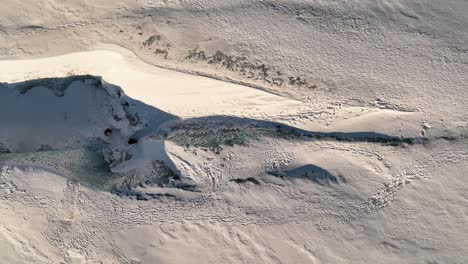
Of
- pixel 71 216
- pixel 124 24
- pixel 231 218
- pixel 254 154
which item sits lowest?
pixel 71 216

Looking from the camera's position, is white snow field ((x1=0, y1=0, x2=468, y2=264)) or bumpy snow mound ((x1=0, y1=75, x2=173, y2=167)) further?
bumpy snow mound ((x1=0, y1=75, x2=173, y2=167))

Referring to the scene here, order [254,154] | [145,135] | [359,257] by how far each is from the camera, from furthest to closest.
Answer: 1. [145,135]
2. [254,154]
3. [359,257]

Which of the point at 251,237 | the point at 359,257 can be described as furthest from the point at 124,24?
the point at 359,257

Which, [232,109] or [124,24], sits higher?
[124,24]

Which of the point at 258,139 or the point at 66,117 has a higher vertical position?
the point at 258,139

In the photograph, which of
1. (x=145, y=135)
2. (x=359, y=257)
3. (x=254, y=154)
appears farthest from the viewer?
(x=145, y=135)

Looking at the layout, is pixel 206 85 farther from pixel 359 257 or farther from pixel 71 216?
pixel 359 257

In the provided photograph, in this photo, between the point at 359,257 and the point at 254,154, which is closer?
the point at 359,257

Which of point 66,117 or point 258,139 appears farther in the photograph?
point 66,117

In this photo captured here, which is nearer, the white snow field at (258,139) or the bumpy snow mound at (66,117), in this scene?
the white snow field at (258,139)
